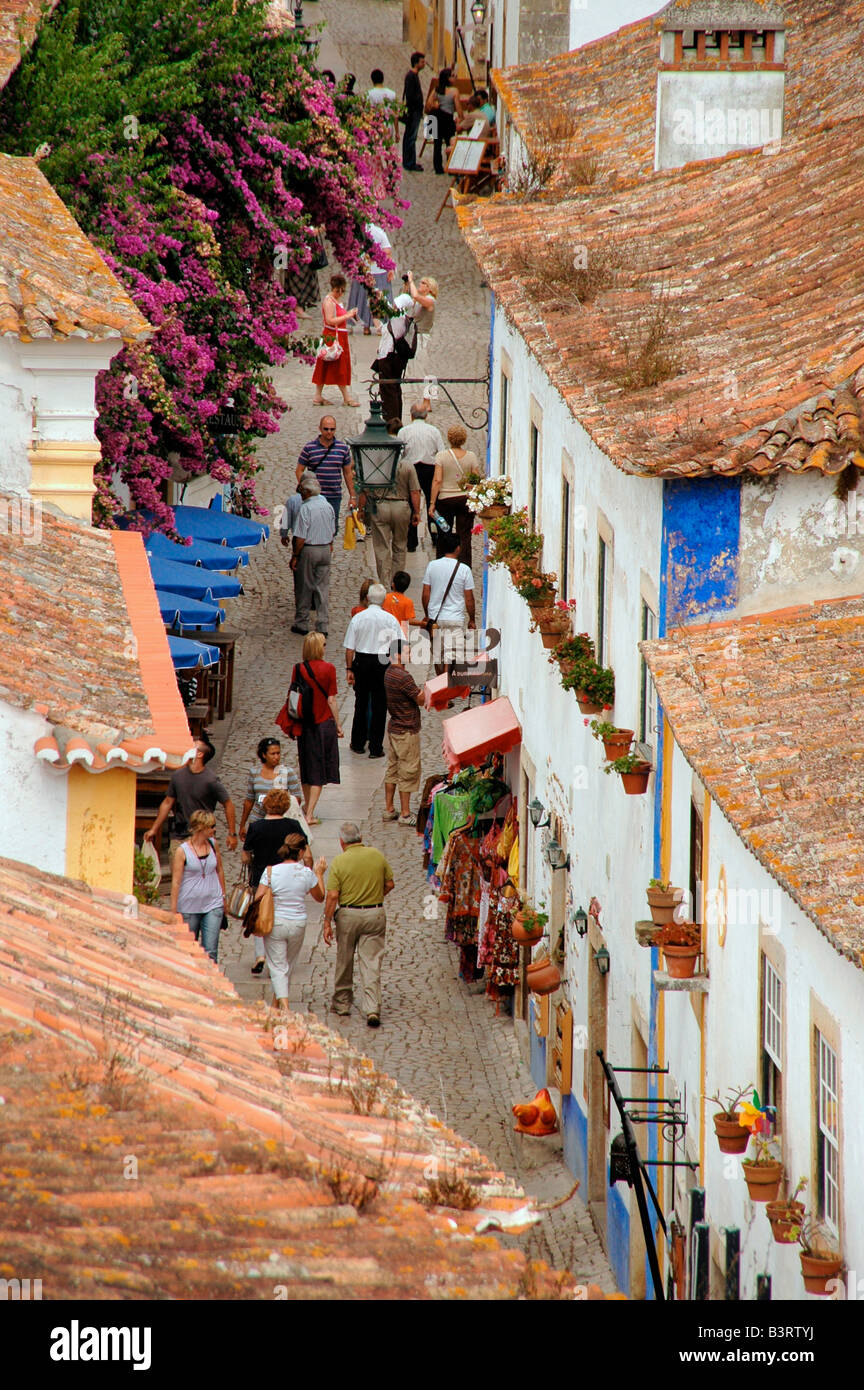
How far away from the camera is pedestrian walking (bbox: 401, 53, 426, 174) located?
42.7 meters

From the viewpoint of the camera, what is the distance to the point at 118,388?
2162cm

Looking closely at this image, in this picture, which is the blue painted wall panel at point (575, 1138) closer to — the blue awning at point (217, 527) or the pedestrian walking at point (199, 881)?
the pedestrian walking at point (199, 881)

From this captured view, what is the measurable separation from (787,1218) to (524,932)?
859 centimetres

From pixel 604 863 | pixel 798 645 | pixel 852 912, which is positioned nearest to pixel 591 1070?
pixel 604 863

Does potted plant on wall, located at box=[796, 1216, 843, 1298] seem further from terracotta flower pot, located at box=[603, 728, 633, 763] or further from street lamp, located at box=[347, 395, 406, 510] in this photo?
street lamp, located at box=[347, 395, 406, 510]

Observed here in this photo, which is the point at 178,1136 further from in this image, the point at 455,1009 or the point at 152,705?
the point at 455,1009

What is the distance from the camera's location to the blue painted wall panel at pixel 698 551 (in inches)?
497

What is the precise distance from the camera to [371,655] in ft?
74.5

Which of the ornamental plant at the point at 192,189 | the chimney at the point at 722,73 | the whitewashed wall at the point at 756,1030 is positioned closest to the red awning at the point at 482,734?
the ornamental plant at the point at 192,189

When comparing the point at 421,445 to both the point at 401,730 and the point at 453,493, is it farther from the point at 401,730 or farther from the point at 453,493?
the point at 401,730

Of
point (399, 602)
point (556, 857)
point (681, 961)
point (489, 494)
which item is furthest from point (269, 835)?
point (399, 602)

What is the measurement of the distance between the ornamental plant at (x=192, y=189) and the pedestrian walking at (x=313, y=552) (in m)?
0.74
